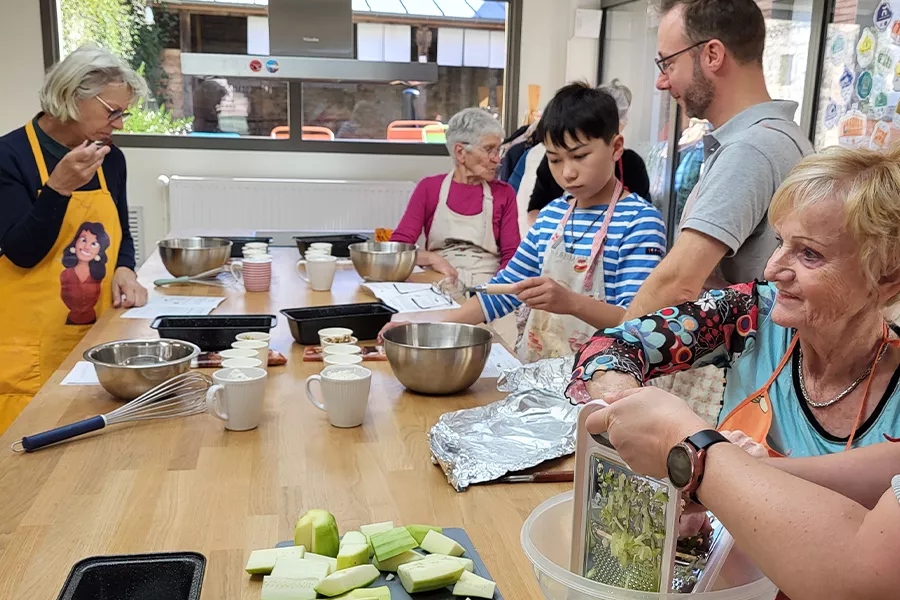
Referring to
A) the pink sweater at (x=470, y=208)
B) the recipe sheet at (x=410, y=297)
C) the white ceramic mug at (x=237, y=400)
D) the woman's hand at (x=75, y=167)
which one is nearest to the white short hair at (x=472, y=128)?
the pink sweater at (x=470, y=208)

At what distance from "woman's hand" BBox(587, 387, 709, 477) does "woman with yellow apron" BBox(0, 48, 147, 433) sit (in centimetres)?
187

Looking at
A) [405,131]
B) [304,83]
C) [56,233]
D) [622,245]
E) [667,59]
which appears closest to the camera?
[667,59]

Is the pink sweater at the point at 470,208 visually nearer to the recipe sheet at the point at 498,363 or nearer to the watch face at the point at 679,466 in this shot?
the recipe sheet at the point at 498,363

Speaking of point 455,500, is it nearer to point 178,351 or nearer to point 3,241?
point 178,351

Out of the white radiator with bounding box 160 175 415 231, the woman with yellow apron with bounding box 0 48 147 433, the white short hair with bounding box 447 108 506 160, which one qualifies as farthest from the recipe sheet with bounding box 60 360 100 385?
the white radiator with bounding box 160 175 415 231

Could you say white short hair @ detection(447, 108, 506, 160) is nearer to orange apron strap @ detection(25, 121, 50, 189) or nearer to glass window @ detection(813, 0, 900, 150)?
glass window @ detection(813, 0, 900, 150)

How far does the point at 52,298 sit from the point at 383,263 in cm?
109

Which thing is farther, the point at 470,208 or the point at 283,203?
the point at 283,203

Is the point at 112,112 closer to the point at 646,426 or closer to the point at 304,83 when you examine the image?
the point at 646,426

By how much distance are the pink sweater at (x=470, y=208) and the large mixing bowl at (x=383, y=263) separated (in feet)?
2.12

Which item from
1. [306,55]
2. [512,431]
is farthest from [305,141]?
[512,431]

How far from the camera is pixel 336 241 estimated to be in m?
3.52

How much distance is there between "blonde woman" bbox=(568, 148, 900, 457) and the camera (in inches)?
42.3

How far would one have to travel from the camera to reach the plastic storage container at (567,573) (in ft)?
2.62
